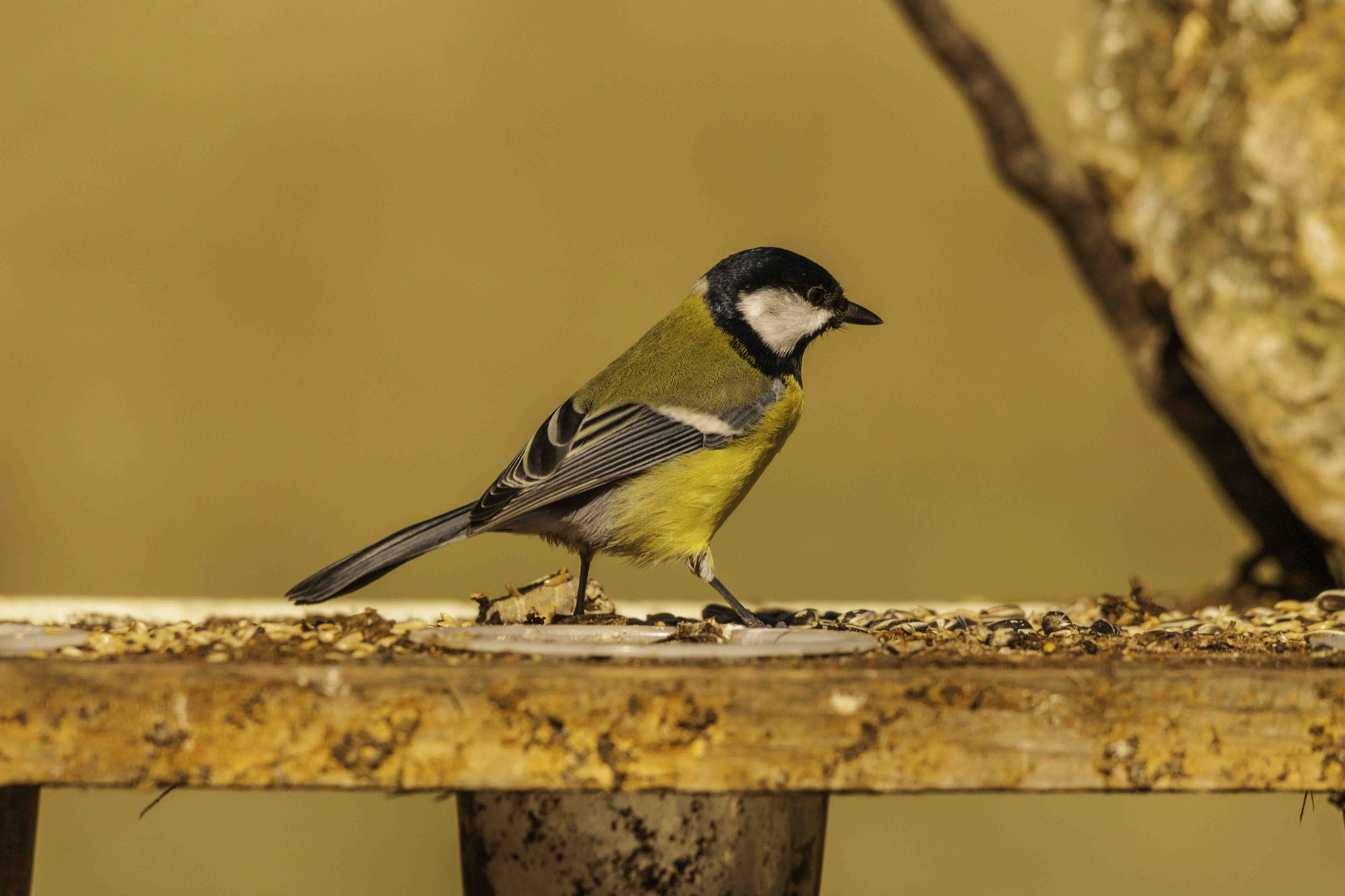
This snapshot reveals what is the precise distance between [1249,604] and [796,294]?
1.48 metres

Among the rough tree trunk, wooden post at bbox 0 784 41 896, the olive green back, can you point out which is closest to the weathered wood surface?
wooden post at bbox 0 784 41 896

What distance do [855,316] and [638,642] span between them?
1175mm

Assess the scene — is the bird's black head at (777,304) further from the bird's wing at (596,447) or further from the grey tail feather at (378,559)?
the grey tail feather at (378,559)

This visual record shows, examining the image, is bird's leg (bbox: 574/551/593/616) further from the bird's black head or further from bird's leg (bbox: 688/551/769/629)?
the bird's black head

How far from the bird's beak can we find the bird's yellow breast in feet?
1.23

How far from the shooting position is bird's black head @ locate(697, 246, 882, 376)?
273 centimetres

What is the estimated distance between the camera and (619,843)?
1.72 metres

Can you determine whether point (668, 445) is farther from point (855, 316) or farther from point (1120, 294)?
point (1120, 294)

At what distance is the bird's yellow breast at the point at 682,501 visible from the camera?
7.99 feet

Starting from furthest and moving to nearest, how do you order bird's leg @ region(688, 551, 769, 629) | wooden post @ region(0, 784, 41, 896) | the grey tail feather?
bird's leg @ region(688, 551, 769, 629) → the grey tail feather → wooden post @ region(0, 784, 41, 896)

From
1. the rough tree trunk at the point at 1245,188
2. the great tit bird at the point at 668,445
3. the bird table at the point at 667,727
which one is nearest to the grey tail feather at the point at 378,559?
the great tit bird at the point at 668,445

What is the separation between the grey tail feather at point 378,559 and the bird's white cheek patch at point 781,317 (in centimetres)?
73

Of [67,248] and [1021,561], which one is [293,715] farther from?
[67,248]

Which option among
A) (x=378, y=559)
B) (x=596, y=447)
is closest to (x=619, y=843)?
(x=378, y=559)
